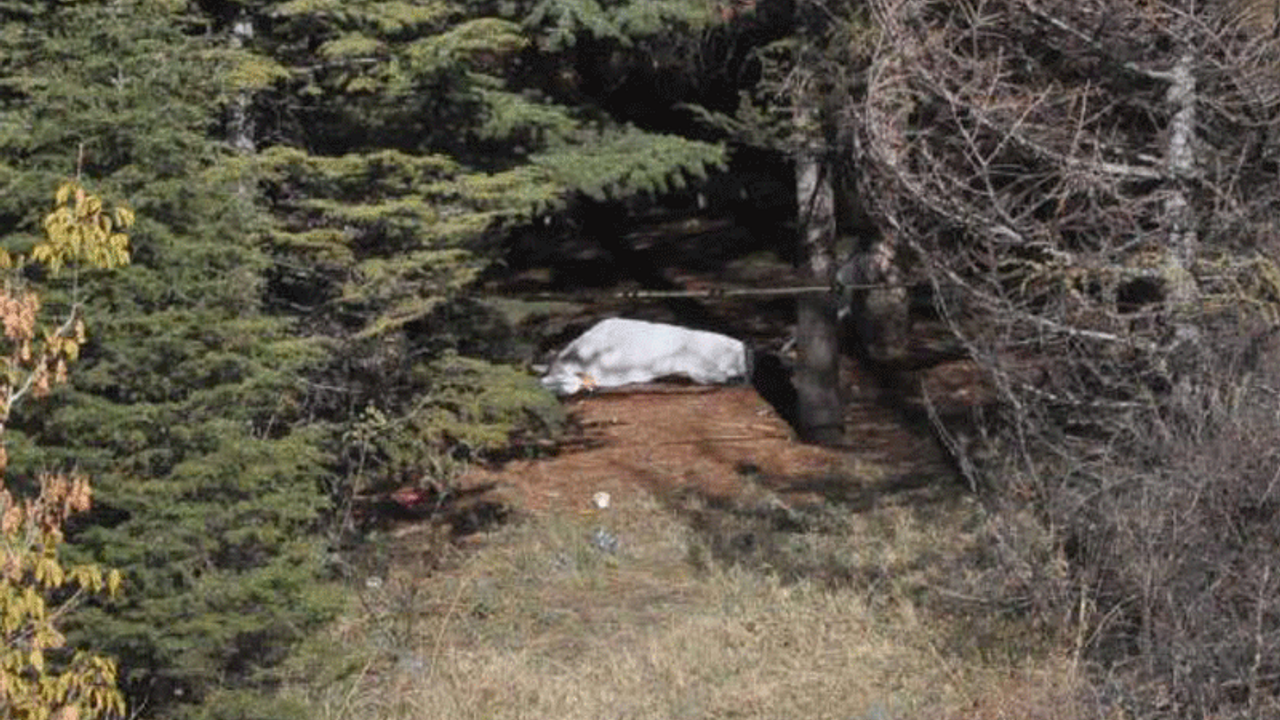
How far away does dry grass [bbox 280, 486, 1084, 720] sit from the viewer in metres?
10.2

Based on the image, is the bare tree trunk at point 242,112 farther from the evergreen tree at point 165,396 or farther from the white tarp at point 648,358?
the white tarp at point 648,358

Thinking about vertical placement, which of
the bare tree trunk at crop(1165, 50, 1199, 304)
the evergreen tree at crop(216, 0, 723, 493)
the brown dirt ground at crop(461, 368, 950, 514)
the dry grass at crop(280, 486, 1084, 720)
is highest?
the bare tree trunk at crop(1165, 50, 1199, 304)

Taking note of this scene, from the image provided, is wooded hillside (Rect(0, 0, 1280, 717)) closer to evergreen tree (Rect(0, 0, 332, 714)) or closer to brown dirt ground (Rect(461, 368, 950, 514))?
evergreen tree (Rect(0, 0, 332, 714))

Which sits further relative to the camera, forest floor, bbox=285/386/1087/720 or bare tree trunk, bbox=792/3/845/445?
bare tree trunk, bbox=792/3/845/445

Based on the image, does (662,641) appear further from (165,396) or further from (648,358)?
(648,358)

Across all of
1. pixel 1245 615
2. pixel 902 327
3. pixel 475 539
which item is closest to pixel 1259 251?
pixel 1245 615

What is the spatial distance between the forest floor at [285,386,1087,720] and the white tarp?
22 cm

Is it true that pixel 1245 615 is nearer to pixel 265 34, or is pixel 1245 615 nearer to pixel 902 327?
pixel 265 34

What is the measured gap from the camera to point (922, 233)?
10.4 metres

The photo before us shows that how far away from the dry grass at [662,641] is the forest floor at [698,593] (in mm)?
16

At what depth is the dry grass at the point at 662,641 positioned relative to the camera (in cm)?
1022

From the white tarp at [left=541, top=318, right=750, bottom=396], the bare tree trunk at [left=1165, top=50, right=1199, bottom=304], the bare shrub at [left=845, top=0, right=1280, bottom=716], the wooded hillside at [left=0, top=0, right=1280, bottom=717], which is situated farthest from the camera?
the white tarp at [left=541, top=318, right=750, bottom=396]

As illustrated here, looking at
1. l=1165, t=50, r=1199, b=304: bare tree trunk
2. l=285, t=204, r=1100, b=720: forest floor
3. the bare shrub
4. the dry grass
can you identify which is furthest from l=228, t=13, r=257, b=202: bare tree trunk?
l=1165, t=50, r=1199, b=304: bare tree trunk

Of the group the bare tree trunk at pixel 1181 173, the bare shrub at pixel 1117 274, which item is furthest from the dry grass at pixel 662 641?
the bare tree trunk at pixel 1181 173
